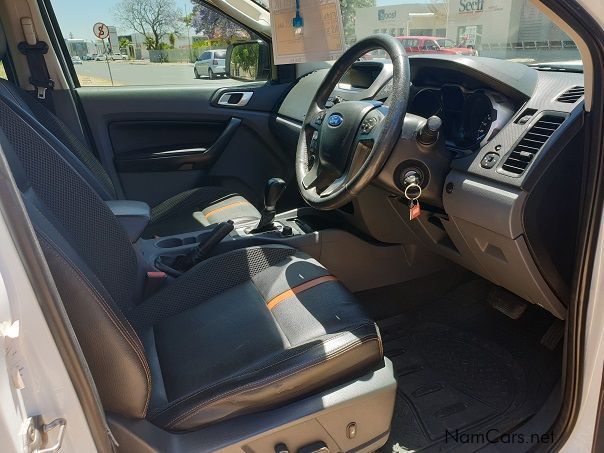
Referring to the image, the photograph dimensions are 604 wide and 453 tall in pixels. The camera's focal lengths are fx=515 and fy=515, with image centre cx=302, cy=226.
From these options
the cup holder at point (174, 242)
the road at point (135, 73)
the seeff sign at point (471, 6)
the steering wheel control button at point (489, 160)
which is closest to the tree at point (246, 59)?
the road at point (135, 73)

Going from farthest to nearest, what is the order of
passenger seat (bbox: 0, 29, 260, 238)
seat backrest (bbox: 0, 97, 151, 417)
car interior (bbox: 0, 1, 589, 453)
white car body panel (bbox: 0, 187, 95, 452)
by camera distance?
passenger seat (bbox: 0, 29, 260, 238)
car interior (bbox: 0, 1, 589, 453)
seat backrest (bbox: 0, 97, 151, 417)
white car body panel (bbox: 0, 187, 95, 452)

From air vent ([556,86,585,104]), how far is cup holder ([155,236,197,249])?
124 centimetres

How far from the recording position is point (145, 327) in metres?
1.32


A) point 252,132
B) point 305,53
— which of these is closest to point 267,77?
point 252,132

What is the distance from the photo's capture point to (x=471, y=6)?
1.54 meters

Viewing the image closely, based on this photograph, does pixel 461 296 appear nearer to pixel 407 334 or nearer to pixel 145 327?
pixel 407 334

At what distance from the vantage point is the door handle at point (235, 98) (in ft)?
8.43

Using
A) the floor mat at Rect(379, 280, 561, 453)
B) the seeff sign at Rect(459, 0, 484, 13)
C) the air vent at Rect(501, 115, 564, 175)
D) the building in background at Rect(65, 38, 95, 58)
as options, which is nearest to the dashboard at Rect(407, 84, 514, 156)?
the air vent at Rect(501, 115, 564, 175)

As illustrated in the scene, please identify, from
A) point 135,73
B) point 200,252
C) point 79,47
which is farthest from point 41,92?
point 200,252

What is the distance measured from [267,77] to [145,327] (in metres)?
1.67

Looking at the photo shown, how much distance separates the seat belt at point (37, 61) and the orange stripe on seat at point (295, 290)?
1.52m

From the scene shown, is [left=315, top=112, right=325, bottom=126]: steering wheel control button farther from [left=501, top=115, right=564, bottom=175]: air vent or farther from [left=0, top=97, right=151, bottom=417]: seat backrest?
[left=0, top=97, right=151, bottom=417]: seat backrest

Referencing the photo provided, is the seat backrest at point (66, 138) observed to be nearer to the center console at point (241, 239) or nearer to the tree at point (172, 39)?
the center console at point (241, 239)

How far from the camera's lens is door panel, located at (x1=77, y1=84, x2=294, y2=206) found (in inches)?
96.2
